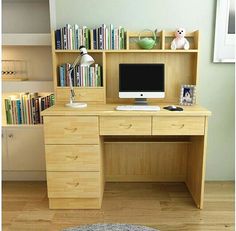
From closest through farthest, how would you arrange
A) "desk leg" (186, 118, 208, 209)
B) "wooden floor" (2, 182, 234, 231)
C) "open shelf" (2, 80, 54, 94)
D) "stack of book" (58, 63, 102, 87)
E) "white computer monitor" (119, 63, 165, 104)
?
"wooden floor" (2, 182, 234, 231), "desk leg" (186, 118, 208, 209), "white computer monitor" (119, 63, 165, 104), "stack of book" (58, 63, 102, 87), "open shelf" (2, 80, 54, 94)

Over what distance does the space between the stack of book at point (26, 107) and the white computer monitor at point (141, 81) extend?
80 cm

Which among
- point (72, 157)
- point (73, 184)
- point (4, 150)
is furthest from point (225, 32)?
point (4, 150)

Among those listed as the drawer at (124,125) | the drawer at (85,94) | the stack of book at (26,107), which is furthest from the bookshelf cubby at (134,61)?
the drawer at (124,125)

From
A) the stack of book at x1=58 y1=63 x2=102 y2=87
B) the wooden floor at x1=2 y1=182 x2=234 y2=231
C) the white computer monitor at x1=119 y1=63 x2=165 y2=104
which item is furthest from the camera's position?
the stack of book at x1=58 y1=63 x2=102 y2=87

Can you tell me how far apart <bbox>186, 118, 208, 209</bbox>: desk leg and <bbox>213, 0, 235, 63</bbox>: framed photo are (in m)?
0.86

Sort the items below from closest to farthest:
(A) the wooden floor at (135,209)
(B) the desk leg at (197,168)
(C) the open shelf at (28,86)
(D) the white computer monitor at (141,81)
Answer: (A) the wooden floor at (135,209), (B) the desk leg at (197,168), (D) the white computer monitor at (141,81), (C) the open shelf at (28,86)

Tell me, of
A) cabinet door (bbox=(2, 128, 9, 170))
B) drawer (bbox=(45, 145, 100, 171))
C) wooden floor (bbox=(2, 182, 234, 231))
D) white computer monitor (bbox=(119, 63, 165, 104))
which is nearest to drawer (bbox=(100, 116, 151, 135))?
drawer (bbox=(45, 145, 100, 171))

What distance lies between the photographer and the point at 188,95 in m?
2.31

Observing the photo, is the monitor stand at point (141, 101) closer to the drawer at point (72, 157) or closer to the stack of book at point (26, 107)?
the drawer at point (72, 157)

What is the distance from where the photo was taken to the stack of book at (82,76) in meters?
2.38

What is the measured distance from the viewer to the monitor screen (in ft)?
7.47

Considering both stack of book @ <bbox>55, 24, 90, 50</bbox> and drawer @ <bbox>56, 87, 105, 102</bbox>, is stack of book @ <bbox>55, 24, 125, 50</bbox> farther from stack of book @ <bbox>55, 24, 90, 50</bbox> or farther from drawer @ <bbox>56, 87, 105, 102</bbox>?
drawer @ <bbox>56, 87, 105, 102</bbox>

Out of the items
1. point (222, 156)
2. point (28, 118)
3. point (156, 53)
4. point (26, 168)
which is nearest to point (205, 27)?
point (156, 53)

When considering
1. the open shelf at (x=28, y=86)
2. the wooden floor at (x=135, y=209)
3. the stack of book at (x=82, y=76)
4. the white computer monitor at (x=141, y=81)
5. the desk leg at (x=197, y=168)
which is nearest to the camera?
the wooden floor at (x=135, y=209)
